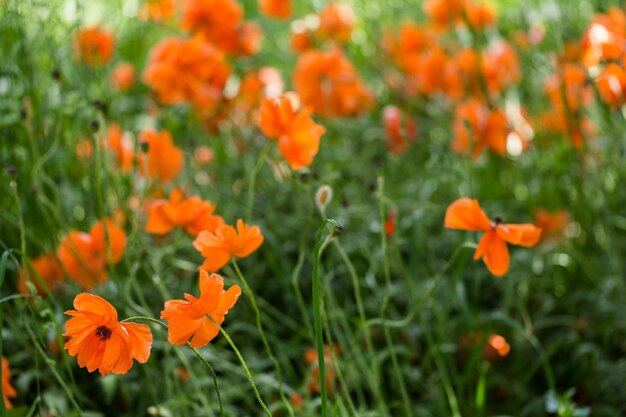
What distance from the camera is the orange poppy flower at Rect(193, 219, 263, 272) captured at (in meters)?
1.15

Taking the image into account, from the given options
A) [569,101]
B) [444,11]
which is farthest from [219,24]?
[569,101]

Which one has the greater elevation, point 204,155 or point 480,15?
point 480,15

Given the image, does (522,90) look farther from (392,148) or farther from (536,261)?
(536,261)

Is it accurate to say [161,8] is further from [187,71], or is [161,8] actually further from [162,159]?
[162,159]

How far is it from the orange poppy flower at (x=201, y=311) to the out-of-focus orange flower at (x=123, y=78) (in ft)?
6.11

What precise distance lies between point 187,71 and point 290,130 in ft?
2.92

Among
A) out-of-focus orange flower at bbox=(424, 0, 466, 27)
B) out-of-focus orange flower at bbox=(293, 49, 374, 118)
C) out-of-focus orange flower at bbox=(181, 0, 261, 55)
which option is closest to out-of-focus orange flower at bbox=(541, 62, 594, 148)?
out-of-focus orange flower at bbox=(424, 0, 466, 27)

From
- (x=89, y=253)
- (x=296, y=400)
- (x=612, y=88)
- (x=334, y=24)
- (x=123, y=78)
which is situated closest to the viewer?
(x=296, y=400)

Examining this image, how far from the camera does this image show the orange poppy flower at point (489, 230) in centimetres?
123

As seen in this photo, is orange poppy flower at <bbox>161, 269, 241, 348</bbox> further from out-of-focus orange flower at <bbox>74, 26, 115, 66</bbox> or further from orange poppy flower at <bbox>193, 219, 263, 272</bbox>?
out-of-focus orange flower at <bbox>74, 26, 115, 66</bbox>

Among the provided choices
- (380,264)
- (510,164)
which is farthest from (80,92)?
(510,164)

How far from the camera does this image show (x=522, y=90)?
2.45 metres

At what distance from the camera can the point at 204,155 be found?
2.45 m

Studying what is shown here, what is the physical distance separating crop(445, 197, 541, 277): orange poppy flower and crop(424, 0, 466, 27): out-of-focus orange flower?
1404 millimetres
